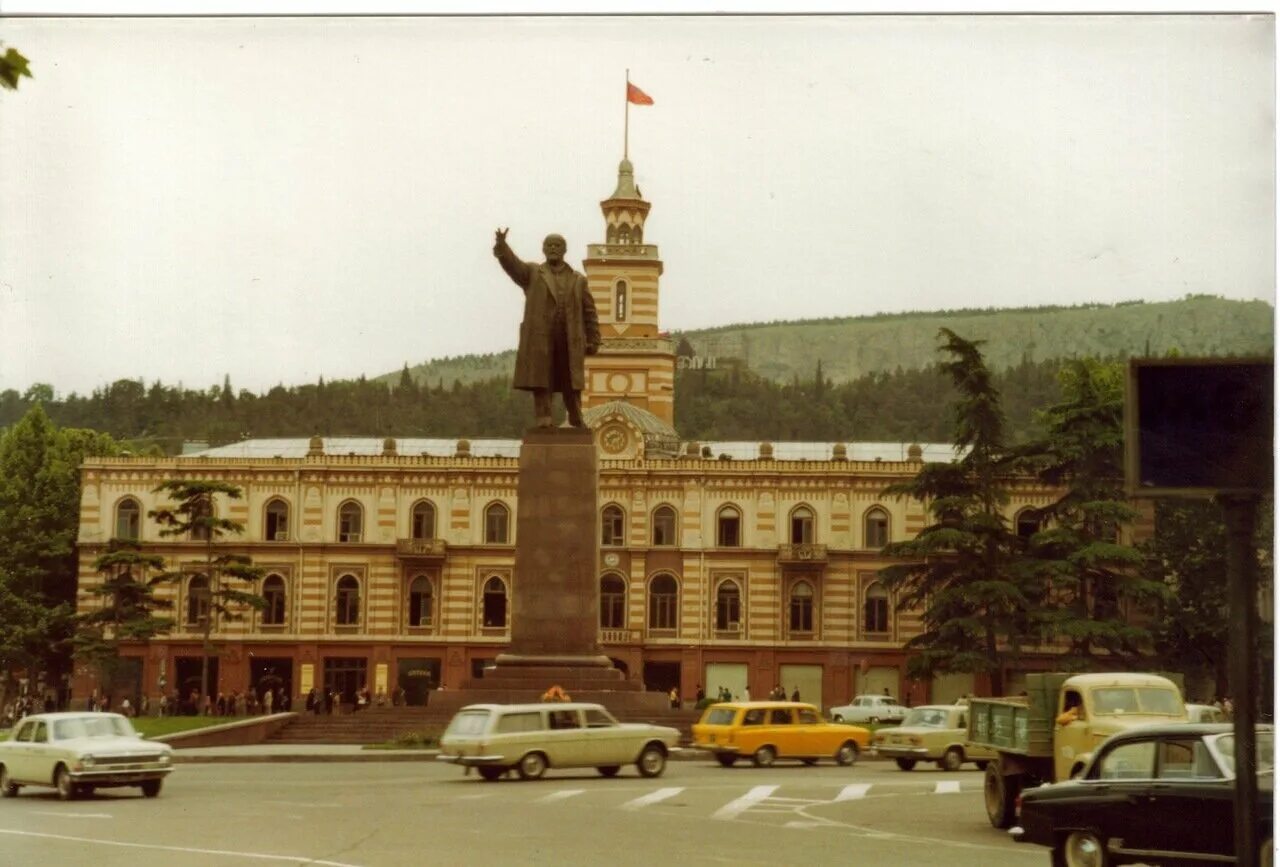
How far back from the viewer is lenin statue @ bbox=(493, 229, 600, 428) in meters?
34.1

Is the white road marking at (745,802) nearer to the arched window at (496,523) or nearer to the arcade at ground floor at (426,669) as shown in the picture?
the arcade at ground floor at (426,669)

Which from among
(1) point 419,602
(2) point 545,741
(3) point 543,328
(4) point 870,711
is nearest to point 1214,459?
(2) point 545,741

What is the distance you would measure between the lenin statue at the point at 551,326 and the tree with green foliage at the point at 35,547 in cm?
2050

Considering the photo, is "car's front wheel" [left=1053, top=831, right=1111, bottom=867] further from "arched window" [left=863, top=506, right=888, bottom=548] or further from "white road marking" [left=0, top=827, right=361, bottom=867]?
"arched window" [left=863, top=506, right=888, bottom=548]

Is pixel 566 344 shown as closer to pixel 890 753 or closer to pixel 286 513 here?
pixel 890 753

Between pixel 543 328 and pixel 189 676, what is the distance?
32.9 meters

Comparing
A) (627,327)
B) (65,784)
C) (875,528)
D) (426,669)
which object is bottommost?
(65,784)

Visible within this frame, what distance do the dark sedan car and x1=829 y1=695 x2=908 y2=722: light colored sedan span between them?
34372mm

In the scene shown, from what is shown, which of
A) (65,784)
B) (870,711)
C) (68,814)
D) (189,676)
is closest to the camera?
(68,814)

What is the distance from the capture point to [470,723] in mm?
25781

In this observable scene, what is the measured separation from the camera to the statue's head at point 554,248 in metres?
34.0

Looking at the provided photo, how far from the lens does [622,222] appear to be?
73.3 meters

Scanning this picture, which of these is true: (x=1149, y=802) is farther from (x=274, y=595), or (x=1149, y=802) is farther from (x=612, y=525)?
(x=274, y=595)

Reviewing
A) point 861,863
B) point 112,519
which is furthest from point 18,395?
point 861,863
